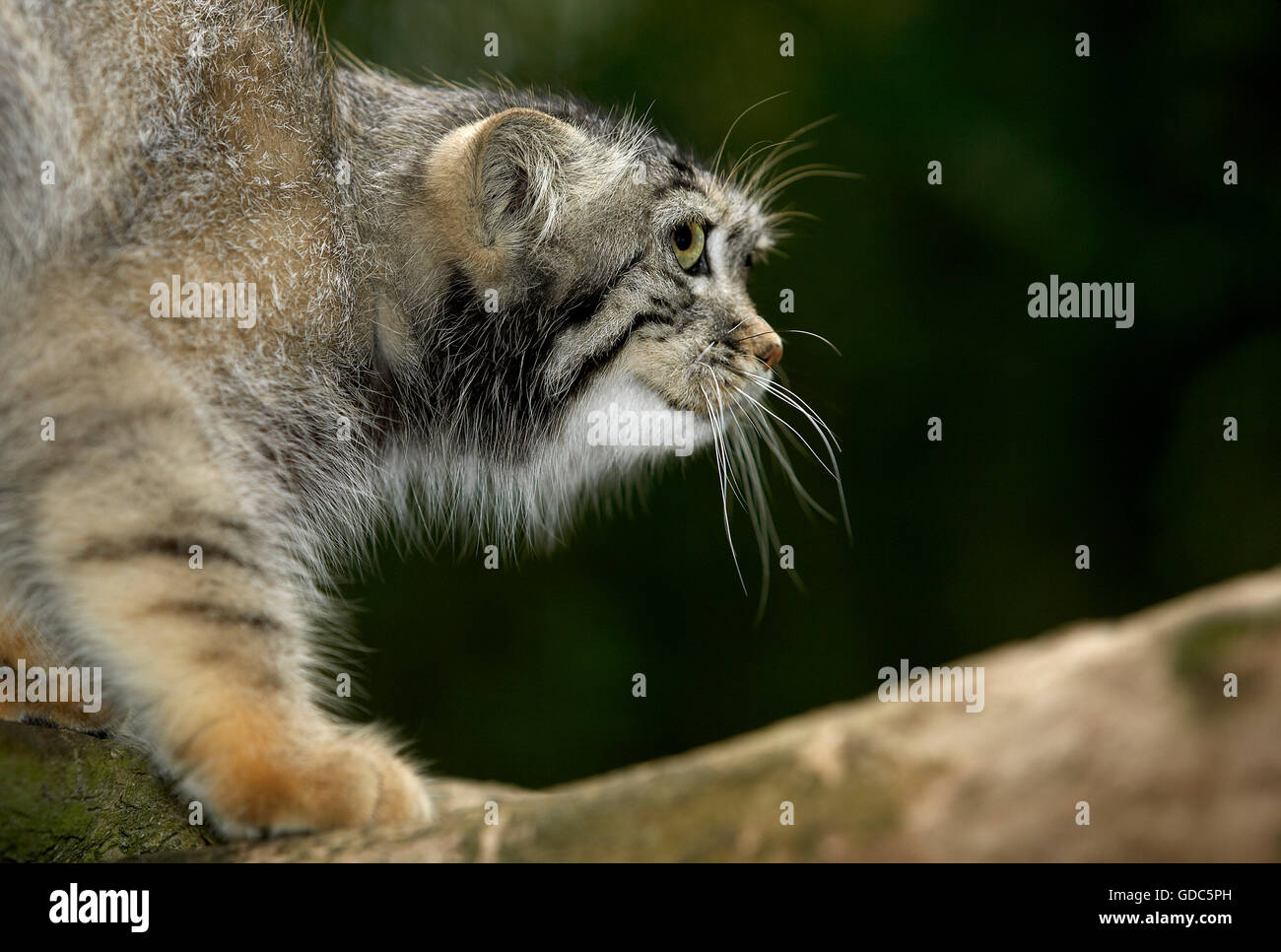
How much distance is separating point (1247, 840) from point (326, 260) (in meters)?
2.00

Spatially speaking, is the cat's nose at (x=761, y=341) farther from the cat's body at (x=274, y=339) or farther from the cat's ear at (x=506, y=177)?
the cat's ear at (x=506, y=177)

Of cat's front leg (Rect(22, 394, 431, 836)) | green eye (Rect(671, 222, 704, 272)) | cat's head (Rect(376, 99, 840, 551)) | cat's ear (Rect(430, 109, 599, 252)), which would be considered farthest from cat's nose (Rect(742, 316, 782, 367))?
cat's front leg (Rect(22, 394, 431, 836))

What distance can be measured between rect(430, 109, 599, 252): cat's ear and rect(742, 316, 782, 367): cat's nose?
613mm

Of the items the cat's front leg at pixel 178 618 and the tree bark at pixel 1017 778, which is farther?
the cat's front leg at pixel 178 618

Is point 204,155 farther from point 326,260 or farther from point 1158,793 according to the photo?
point 1158,793

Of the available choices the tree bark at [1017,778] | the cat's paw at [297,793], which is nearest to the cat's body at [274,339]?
the cat's paw at [297,793]

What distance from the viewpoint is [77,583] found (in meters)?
2.04

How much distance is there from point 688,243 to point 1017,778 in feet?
6.17

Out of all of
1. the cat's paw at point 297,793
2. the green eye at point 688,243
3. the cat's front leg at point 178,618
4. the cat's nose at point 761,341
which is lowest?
the cat's paw at point 297,793

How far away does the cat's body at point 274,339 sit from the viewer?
205 centimetres

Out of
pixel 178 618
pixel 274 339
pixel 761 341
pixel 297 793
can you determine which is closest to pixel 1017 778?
pixel 297 793

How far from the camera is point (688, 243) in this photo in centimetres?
300

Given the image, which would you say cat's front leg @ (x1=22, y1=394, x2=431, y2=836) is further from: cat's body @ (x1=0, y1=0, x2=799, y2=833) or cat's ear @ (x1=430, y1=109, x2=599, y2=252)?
cat's ear @ (x1=430, y1=109, x2=599, y2=252)
